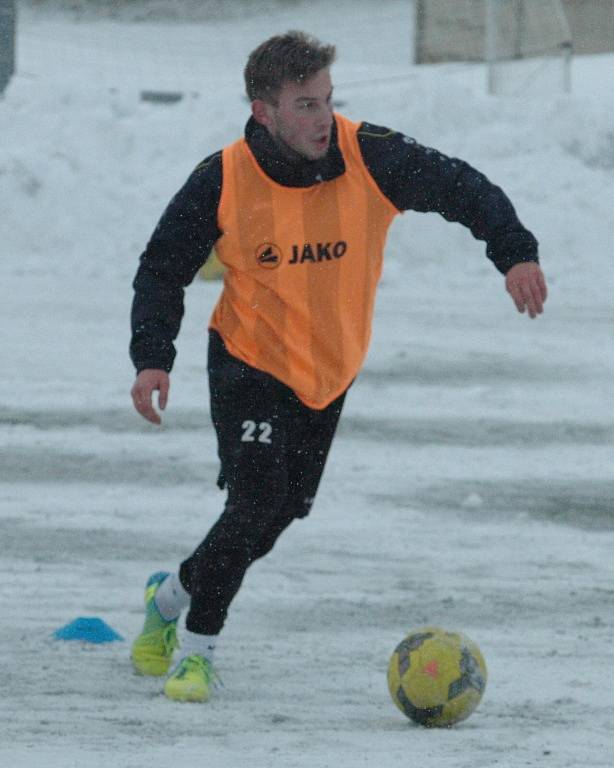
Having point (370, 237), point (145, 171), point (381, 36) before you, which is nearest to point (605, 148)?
point (145, 171)

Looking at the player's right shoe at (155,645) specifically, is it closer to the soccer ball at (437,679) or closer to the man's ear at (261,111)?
the soccer ball at (437,679)

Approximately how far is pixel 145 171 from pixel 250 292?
37.1 feet

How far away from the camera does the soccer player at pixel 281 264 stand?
4.87 meters

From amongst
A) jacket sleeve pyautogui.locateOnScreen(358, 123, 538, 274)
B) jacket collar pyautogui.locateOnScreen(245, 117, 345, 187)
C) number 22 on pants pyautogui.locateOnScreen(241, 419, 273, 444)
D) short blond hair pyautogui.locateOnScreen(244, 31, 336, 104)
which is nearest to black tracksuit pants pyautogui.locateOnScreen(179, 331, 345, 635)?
number 22 on pants pyautogui.locateOnScreen(241, 419, 273, 444)

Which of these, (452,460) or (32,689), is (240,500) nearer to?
(32,689)

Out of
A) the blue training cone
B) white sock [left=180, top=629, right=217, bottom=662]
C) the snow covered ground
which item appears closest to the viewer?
the snow covered ground

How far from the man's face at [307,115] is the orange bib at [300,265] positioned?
5.1 inches

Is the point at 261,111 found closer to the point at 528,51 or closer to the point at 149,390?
the point at 149,390

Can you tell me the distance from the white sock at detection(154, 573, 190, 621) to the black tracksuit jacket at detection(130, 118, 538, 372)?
0.83 metres

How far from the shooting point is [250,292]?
499 cm

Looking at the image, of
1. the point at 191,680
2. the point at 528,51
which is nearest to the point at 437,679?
the point at 191,680

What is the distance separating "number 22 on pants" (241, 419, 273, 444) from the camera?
4.92 metres

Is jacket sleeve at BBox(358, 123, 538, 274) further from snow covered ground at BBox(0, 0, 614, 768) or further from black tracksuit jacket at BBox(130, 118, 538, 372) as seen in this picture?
snow covered ground at BBox(0, 0, 614, 768)

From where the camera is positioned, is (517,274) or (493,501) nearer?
(517,274)
